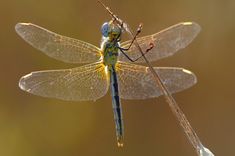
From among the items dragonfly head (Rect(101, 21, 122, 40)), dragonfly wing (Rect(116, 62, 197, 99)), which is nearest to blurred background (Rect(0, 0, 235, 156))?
dragonfly wing (Rect(116, 62, 197, 99))

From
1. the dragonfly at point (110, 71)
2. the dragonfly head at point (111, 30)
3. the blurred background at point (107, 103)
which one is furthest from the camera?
the blurred background at point (107, 103)

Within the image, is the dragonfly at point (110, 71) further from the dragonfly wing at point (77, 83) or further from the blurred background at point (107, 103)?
the blurred background at point (107, 103)

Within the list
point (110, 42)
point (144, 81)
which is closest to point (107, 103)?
point (144, 81)

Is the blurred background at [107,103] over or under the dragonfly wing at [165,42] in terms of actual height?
under

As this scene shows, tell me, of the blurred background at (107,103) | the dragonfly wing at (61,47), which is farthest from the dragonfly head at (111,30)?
the blurred background at (107,103)

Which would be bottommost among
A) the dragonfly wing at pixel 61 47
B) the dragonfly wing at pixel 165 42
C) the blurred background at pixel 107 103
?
the blurred background at pixel 107 103
